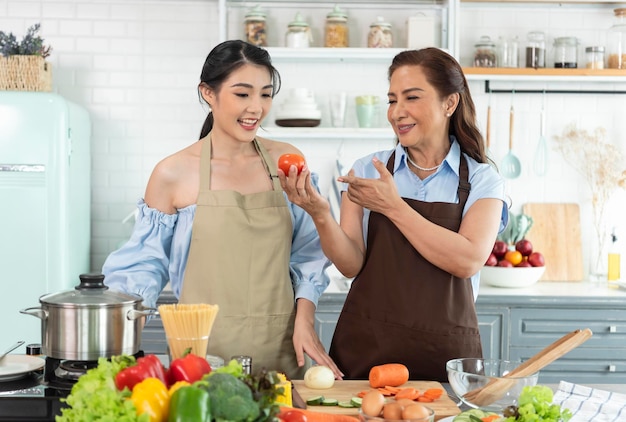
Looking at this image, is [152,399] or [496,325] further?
[496,325]

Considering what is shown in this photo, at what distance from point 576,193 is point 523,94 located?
69 cm

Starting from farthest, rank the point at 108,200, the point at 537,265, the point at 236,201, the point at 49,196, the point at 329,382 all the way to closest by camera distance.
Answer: the point at 108,200, the point at 537,265, the point at 49,196, the point at 236,201, the point at 329,382

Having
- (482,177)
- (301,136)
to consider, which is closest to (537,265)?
(301,136)

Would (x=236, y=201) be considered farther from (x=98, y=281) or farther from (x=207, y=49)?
(x=207, y=49)

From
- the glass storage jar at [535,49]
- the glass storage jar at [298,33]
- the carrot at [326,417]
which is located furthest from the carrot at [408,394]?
the glass storage jar at [535,49]

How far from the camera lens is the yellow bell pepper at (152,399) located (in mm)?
1376

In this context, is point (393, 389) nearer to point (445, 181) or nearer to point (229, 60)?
point (445, 181)

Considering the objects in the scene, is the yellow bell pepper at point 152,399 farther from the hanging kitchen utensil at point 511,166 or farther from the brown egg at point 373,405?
the hanging kitchen utensil at point 511,166

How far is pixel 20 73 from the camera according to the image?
4.45 meters

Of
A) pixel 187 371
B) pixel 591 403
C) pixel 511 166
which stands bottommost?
pixel 591 403

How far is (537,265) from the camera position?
4637 mm

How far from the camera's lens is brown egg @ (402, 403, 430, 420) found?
169cm

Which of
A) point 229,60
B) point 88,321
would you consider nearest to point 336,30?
point 229,60

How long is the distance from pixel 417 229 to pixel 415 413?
867 mm
